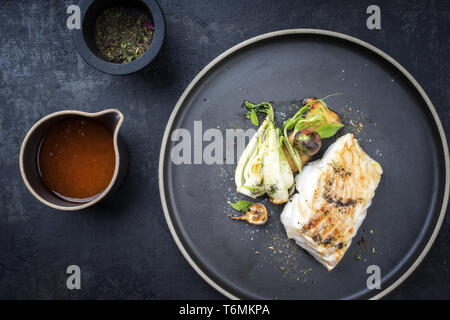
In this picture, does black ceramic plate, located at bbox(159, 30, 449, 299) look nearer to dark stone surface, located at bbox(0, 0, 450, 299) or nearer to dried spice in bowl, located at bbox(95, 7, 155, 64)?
dark stone surface, located at bbox(0, 0, 450, 299)

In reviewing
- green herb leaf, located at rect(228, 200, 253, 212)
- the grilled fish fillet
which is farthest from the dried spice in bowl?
the grilled fish fillet

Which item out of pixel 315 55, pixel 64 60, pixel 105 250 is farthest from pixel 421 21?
pixel 105 250

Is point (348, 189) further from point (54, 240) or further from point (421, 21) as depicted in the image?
point (54, 240)

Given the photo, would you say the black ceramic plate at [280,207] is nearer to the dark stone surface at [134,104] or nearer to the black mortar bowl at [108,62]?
the dark stone surface at [134,104]

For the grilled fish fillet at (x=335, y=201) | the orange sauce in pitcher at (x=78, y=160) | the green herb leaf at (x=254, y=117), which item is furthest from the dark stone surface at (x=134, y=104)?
the grilled fish fillet at (x=335, y=201)

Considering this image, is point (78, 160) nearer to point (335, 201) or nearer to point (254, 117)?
point (254, 117)

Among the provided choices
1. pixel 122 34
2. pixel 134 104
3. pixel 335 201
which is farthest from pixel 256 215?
pixel 122 34
